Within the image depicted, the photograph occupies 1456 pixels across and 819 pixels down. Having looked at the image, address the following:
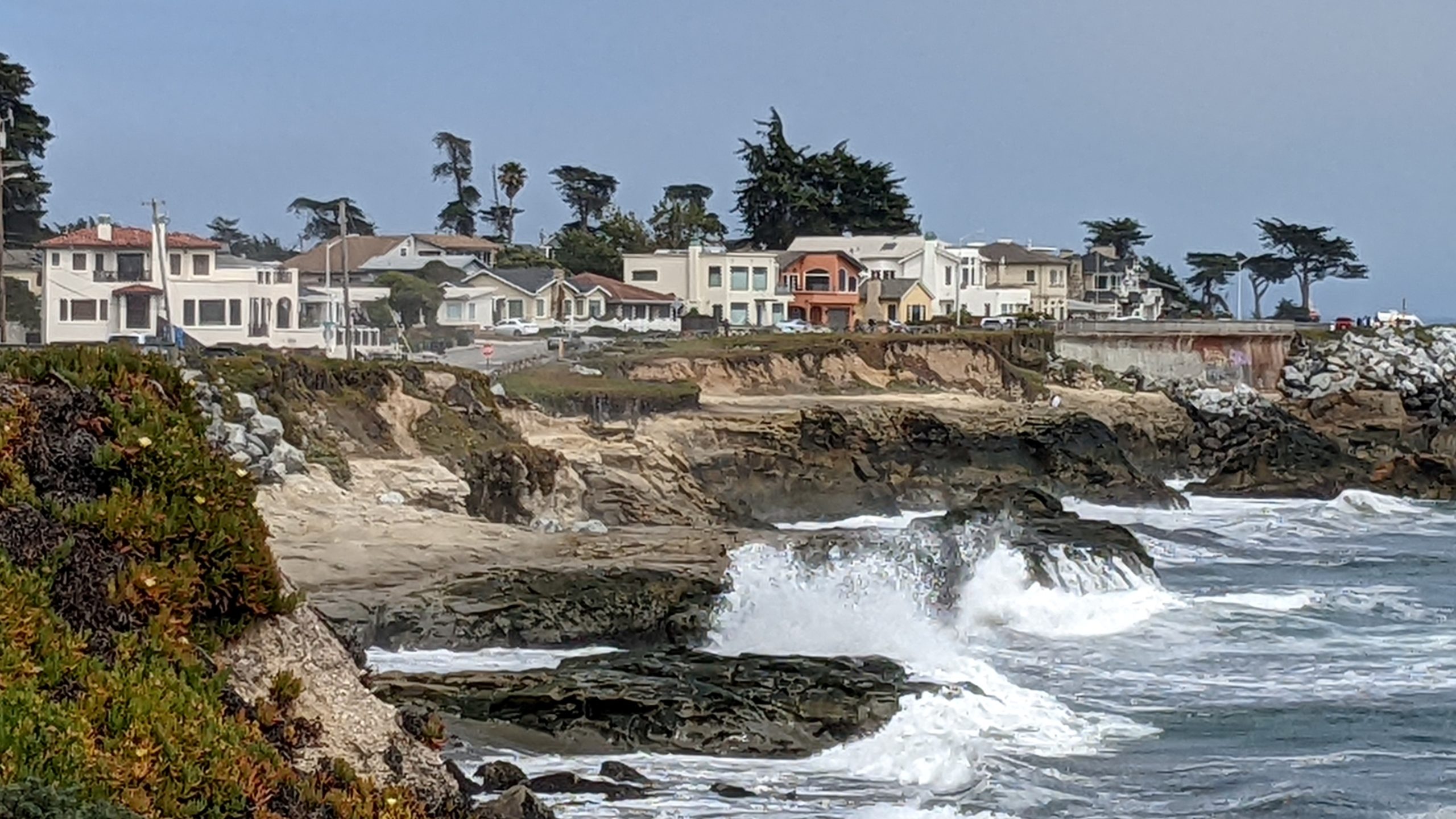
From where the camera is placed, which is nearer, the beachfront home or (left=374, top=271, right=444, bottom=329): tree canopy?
(left=374, top=271, right=444, bottom=329): tree canopy

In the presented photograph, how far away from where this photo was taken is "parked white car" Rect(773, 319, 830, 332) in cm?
7056

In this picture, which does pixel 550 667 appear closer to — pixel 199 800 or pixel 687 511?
pixel 199 800

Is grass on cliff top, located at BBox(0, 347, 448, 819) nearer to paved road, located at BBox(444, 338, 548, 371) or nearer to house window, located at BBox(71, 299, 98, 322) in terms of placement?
paved road, located at BBox(444, 338, 548, 371)

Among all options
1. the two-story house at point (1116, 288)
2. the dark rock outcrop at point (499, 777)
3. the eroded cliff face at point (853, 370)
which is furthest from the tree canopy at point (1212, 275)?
the dark rock outcrop at point (499, 777)

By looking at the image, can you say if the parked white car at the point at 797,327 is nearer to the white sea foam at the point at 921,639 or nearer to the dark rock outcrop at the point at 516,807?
the white sea foam at the point at 921,639

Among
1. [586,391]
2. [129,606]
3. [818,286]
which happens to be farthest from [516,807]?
[818,286]

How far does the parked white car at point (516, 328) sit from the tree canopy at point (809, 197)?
30832 millimetres

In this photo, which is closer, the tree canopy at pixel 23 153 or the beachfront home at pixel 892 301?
the tree canopy at pixel 23 153

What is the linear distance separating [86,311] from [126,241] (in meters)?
2.58

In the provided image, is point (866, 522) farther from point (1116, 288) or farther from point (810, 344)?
point (1116, 288)

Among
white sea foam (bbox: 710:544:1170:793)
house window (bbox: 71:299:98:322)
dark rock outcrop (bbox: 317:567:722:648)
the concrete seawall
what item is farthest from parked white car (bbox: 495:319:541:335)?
dark rock outcrop (bbox: 317:567:722:648)

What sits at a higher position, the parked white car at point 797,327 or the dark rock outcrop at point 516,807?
the parked white car at point 797,327

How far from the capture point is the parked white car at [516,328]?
225 ft

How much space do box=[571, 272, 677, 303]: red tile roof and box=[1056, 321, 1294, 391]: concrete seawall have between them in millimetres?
19951
